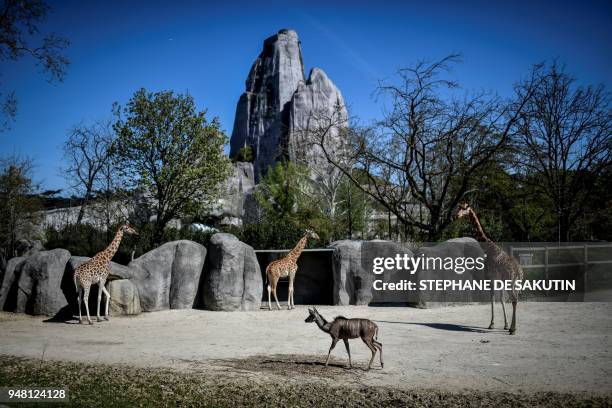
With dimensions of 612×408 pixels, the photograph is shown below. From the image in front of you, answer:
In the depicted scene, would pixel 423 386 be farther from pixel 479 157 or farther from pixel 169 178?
pixel 169 178

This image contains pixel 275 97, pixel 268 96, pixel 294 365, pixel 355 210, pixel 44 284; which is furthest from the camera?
pixel 268 96

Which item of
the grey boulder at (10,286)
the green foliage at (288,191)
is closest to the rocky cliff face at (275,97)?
the green foliage at (288,191)

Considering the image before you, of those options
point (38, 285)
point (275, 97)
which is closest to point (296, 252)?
point (38, 285)

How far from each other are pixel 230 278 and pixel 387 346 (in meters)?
6.33

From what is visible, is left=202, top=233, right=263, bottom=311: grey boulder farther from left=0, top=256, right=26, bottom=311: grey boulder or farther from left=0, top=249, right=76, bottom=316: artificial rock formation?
left=0, top=256, right=26, bottom=311: grey boulder

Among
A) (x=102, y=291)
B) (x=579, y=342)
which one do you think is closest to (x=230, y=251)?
(x=102, y=291)

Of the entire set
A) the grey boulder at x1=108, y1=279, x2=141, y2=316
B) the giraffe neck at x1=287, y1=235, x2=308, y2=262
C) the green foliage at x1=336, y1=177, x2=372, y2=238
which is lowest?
the grey boulder at x1=108, y1=279, x2=141, y2=316

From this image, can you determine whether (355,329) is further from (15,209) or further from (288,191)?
(288,191)

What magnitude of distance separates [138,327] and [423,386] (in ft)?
23.2

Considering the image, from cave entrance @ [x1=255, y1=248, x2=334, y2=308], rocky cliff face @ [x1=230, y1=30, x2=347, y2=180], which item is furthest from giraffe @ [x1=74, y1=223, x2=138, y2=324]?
rocky cliff face @ [x1=230, y1=30, x2=347, y2=180]

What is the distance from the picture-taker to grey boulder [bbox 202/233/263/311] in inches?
564

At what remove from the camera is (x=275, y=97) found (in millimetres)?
70188

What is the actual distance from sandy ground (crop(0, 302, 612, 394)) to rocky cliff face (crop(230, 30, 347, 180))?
173 feet

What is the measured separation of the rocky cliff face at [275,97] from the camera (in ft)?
215
